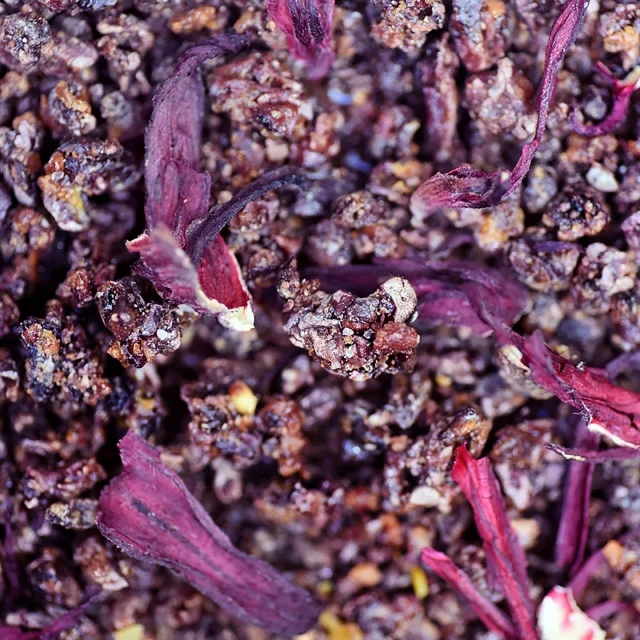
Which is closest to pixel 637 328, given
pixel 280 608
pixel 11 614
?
pixel 280 608

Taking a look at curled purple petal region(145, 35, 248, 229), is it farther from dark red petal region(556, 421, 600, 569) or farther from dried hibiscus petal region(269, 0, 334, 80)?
dark red petal region(556, 421, 600, 569)

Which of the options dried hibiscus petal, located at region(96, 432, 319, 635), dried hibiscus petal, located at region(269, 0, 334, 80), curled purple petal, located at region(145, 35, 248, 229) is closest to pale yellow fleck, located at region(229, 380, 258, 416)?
dried hibiscus petal, located at region(96, 432, 319, 635)

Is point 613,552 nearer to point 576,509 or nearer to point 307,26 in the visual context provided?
point 576,509

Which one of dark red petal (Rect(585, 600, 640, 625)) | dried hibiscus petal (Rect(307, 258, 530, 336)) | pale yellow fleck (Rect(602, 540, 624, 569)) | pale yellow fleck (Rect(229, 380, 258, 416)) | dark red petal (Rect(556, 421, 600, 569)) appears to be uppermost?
dried hibiscus petal (Rect(307, 258, 530, 336))

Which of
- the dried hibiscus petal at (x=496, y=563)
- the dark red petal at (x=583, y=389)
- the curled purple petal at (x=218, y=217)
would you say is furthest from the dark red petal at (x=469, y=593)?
the curled purple petal at (x=218, y=217)

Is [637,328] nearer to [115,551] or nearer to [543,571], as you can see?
[543,571]

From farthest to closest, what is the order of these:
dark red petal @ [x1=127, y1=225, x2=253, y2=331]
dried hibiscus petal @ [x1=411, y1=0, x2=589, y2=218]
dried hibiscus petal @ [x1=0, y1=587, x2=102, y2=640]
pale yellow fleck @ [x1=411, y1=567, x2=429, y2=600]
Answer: pale yellow fleck @ [x1=411, y1=567, x2=429, y2=600] → dried hibiscus petal @ [x1=0, y1=587, x2=102, y2=640] → dried hibiscus petal @ [x1=411, y1=0, x2=589, y2=218] → dark red petal @ [x1=127, y1=225, x2=253, y2=331]

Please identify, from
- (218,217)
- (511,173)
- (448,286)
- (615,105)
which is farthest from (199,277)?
(615,105)
